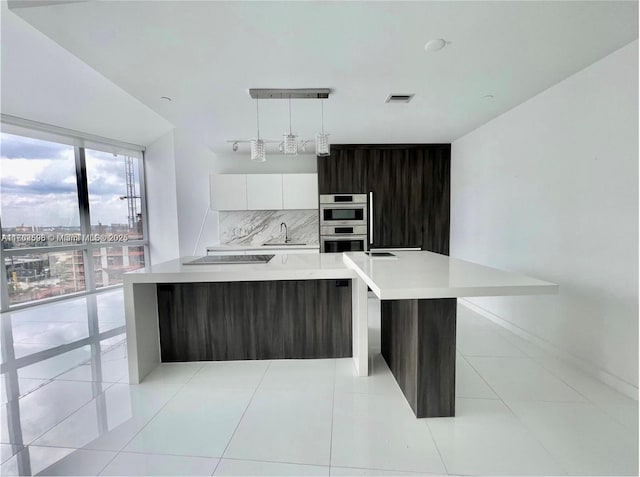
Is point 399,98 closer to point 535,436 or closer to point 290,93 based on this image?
point 290,93

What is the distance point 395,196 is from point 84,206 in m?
5.03

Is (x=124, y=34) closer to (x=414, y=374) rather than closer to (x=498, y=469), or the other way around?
(x=414, y=374)

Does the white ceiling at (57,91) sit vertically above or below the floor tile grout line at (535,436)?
above

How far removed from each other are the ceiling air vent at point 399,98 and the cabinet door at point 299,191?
82.5 inches

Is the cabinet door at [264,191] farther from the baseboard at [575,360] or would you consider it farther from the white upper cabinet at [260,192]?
the baseboard at [575,360]

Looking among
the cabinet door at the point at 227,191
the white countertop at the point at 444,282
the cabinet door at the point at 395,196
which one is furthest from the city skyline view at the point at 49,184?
the white countertop at the point at 444,282

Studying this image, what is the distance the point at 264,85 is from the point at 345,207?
248cm

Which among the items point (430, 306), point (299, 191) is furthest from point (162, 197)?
point (430, 306)

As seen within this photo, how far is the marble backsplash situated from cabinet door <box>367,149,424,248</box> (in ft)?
3.72

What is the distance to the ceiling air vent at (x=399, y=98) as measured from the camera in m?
2.77

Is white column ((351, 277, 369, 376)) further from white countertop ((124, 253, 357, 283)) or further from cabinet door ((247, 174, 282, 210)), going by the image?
cabinet door ((247, 174, 282, 210))

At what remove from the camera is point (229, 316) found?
258 centimetres

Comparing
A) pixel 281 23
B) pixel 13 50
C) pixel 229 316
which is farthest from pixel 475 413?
pixel 13 50

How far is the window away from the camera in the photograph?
4074mm
